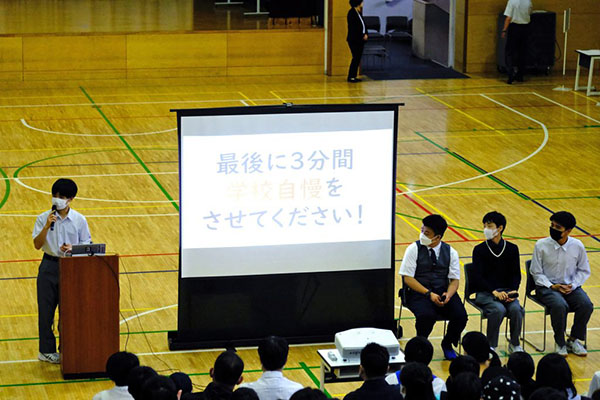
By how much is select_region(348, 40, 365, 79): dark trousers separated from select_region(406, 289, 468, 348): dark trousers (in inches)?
476

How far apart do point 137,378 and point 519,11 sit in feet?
51.6

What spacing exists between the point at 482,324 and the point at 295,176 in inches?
83.9

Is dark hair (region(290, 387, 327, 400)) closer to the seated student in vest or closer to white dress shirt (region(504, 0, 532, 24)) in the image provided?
the seated student in vest

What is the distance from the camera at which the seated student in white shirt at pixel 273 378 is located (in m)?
6.02

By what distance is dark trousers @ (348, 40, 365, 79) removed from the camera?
2008 centimetres

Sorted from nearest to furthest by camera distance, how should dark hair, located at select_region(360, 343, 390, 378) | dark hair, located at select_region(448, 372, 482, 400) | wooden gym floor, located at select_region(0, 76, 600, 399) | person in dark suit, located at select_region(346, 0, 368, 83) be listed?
dark hair, located at select_region(448, 372, 482, 400), dark hair, located at select_region(360, 343, 390, 378), wooden gym floor, located at select_region(0, 76, 600, 399), person in dark suit, located at select_region(346, 0, 368, 83)

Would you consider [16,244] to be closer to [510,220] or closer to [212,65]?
[510,220]

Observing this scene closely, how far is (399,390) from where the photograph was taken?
5.93 metres

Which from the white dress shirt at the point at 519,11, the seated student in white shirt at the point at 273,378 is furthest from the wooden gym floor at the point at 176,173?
the seated student in white shirt at the point at 273,378

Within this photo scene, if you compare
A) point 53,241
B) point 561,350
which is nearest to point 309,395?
point 53,241

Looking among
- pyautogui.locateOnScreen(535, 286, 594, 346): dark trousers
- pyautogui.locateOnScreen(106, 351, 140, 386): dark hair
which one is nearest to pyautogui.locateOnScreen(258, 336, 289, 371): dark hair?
pyautogui.locateOnScreen(106, 351, 140, 386): dark hair

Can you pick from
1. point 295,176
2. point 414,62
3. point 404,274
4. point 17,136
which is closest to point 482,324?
point 404,274

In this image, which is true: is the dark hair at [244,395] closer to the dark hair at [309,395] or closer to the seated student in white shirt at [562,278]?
the dark hair at [309,395]

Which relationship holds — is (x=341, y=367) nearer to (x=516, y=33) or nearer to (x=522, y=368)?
(x=522, y=368)
